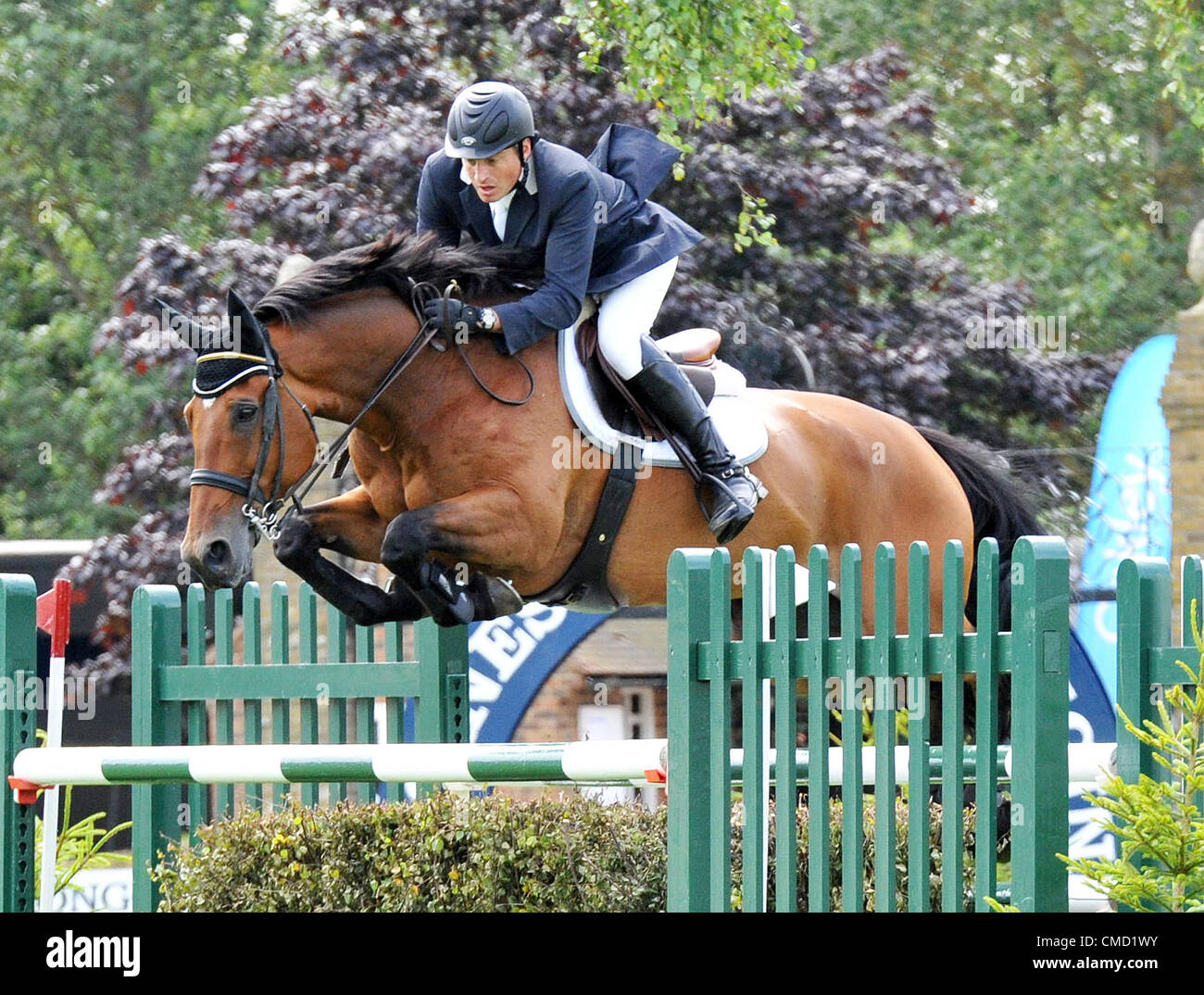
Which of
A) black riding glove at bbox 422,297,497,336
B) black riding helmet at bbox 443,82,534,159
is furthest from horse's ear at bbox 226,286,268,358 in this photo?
black riding helmet at bbox 443,82,534,159

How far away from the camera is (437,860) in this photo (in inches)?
169

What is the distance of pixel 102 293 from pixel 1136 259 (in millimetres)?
10210

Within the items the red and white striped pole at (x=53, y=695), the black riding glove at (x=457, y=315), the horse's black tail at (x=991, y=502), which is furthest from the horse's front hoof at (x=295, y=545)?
the horse's black tail at (x=991, y=502)

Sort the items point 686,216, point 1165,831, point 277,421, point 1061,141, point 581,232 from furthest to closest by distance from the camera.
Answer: point 1061,141, point 686,216, point 581,232, point 277,421, point 1165,831

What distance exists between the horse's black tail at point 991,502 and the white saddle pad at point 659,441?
95 cm

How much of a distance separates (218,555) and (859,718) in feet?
6.61

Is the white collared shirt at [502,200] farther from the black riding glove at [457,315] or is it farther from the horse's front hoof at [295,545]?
the horse's front hoof at [295,545]

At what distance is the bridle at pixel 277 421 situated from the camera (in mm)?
4852

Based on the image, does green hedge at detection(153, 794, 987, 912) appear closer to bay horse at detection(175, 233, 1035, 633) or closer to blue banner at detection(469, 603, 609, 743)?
bay horse at detection(175, 233, 1035, 633)

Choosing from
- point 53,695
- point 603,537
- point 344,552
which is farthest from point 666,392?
point 53,695

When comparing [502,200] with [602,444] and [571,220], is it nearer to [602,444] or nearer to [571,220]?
[571,220]

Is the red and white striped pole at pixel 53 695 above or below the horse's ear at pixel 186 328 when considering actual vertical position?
below
